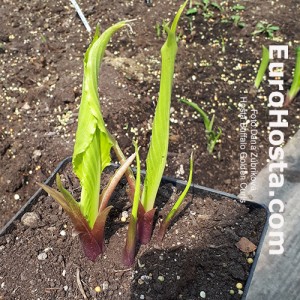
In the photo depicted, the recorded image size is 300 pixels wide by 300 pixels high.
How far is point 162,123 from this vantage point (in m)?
0.79

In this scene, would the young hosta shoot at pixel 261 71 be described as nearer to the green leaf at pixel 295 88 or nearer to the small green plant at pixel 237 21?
the green leaf at pixel 295 88

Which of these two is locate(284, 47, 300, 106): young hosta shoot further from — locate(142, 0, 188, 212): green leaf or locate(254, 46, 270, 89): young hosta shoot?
locate(142, 0, 188, 212): green leaf

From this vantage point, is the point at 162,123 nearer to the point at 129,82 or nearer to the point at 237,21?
the point at 129,82

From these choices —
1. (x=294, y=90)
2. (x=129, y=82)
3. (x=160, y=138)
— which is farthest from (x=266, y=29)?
(x=160, y=138)

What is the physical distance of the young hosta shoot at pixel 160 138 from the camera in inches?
27.1

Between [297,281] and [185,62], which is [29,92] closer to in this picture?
[185,62]

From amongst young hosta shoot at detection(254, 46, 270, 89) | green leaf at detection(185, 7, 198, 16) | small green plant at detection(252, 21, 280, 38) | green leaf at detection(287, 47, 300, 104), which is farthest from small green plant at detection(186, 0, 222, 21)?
green leaf at detection(287, 47, 300, 104)

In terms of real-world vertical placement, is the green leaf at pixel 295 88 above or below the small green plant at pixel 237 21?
below

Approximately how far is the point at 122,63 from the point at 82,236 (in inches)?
44.5

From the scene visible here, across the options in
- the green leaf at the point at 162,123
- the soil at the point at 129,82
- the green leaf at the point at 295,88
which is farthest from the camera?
the green leaf at the point at 295,88

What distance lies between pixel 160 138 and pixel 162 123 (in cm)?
4

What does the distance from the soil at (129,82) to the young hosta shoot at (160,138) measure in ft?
1.97

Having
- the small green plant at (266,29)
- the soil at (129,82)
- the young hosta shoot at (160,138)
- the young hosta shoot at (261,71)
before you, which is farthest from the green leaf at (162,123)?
the small green plant at (266,29)

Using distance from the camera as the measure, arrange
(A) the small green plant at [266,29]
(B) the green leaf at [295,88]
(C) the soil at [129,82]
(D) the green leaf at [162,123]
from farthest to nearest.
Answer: (A) the small green plant at [266,29]
(B) the green leaf at [295,88]
(C) the soil at [129,82]
(D) the green leaf at [162,123]
